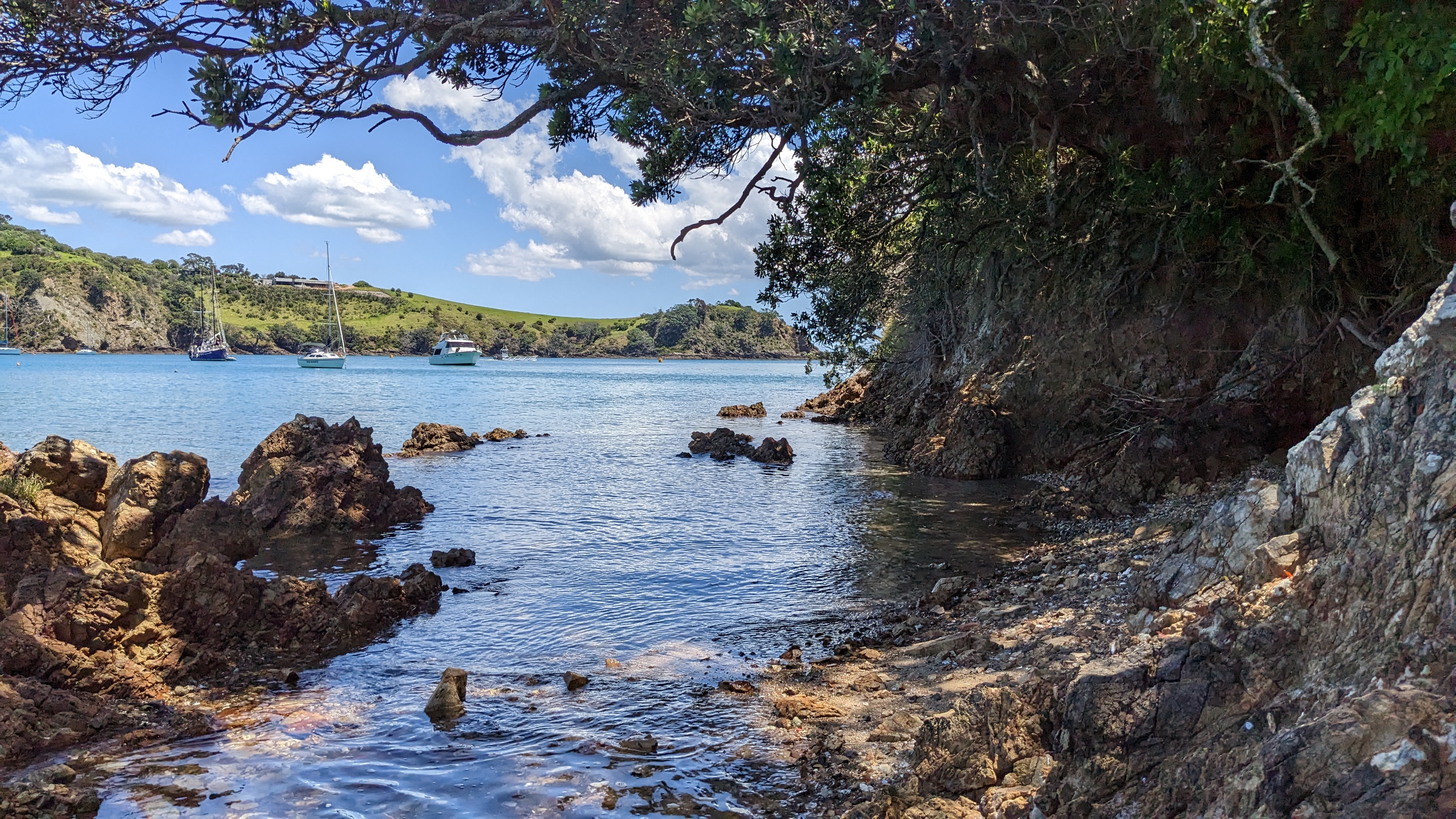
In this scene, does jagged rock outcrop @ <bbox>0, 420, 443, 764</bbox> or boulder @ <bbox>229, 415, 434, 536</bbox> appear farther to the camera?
boulder @ <bbox>229, 415, 434, 536</bbox>

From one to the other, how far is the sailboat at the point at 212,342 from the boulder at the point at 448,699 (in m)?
135

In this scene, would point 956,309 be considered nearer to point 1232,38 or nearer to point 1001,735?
point 1232,38

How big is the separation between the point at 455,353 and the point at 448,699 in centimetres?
12282

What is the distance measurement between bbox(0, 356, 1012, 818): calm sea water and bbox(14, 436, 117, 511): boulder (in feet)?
7.45

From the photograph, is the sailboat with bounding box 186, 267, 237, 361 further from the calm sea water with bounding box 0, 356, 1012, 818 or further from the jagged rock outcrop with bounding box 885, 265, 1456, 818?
the jagged rock outcrop with bounding box 885, 265, 1456, 818

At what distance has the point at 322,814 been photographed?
516 centimetres

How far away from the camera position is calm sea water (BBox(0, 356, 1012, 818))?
5.44 metres

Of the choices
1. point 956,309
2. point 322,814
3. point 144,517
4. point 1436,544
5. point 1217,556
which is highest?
point 956,309

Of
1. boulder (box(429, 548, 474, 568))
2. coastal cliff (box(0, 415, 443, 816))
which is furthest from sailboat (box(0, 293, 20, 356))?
boulder (box(429, 548, 474, 568))

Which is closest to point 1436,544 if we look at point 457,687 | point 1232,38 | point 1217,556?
point 1217,556

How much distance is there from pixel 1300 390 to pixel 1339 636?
10.4 metres

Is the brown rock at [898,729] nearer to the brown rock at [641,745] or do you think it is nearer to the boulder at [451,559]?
the brown rock at [641,745]

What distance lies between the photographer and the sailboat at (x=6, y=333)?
4636 inches

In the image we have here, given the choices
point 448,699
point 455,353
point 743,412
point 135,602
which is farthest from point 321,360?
point 448,699
